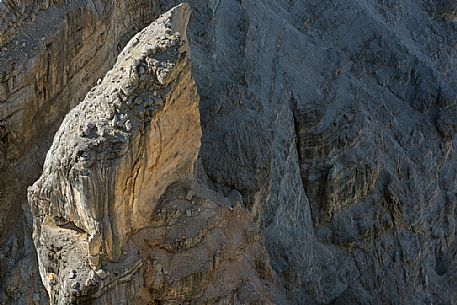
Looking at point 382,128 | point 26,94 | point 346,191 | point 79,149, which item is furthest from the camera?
point 382,128

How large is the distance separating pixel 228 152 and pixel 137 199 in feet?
15.1

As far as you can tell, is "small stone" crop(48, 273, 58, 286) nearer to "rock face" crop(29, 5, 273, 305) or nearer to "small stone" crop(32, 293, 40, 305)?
"rock face" crop(29, 5, 273, 305)

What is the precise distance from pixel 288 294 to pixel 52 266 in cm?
588

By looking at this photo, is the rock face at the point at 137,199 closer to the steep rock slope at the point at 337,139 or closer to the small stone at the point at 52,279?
the small stone at the point at 52,279

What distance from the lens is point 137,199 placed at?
10445mm

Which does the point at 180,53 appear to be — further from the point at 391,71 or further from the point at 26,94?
the point at 391,71

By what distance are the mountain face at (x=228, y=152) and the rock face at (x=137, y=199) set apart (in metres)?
0.03

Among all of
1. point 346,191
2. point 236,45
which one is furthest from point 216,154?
point 346,191

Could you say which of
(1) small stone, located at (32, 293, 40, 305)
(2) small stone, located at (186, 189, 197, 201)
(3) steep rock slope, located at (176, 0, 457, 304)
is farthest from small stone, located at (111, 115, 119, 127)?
(3) steep rock slope, located at (176, 0, 457, 304)

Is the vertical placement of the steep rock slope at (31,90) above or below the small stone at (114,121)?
below

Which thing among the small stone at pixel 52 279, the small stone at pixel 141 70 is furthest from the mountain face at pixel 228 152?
the small stone at pixel 52 279

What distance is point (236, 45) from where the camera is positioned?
714 inches

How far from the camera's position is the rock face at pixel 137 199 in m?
9.94

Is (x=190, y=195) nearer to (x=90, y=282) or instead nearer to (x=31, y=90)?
(x=90, y=282)
